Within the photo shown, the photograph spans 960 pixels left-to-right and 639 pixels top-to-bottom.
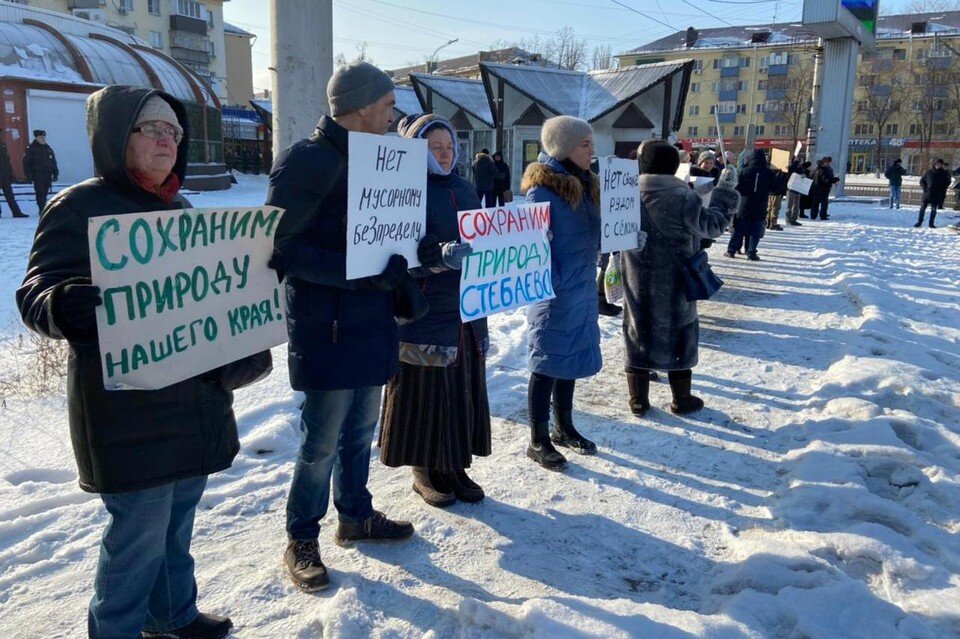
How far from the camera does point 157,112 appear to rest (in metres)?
2.03

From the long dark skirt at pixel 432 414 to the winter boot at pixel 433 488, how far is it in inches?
6.2

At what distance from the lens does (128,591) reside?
2105mm

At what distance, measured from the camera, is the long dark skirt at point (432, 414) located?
341 cm

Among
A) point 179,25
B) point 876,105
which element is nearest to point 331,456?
point 179,25

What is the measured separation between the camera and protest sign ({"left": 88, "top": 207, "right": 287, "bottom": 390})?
6.17 feet

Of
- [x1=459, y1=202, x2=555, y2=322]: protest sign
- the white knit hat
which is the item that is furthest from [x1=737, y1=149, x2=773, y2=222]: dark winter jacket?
the white knit hat

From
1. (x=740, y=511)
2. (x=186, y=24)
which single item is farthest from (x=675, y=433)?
(x=186, y=24)

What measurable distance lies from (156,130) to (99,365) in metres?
0.71

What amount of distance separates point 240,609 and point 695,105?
283 feet

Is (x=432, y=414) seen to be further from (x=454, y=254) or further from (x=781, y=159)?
(x=781, y=159)

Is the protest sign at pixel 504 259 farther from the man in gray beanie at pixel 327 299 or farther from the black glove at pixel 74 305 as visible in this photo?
the black glove at pixel 74 305

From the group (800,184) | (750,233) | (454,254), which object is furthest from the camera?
(800,184)

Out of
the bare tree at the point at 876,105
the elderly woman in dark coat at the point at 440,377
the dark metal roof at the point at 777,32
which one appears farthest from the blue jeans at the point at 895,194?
the dark metal roof at the point at 777,32

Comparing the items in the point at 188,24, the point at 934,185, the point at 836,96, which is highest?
the point at 188,24
